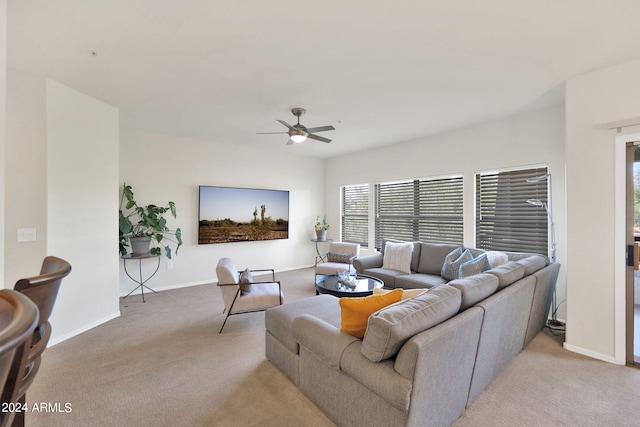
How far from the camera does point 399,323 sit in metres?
1.54

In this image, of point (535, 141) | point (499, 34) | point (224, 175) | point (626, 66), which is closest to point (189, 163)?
point (224, 175)

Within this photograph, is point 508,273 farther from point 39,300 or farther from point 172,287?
point 172,287

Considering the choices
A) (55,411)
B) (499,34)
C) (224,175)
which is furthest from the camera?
(224,175)

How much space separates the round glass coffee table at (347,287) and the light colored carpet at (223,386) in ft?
3.05

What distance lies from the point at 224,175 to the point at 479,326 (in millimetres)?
4893

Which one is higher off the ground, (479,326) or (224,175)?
(224,175)

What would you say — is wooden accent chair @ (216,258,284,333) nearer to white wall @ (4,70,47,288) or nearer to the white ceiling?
white wall @ (4,70,47,288)

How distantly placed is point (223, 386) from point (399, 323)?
5.22 ft

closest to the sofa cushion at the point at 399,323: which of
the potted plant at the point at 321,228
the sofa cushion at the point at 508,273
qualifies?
the sofa cushion at the point at 508,273

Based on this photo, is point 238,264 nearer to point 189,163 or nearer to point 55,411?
point 189,163

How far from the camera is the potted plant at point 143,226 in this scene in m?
4.22

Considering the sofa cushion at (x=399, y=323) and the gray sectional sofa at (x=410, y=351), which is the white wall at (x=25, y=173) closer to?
the gray sectional sofa at (x=410, y=351)

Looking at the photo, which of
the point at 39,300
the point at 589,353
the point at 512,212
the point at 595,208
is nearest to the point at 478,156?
the point at 512,212

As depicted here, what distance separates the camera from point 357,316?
6.01 feet
